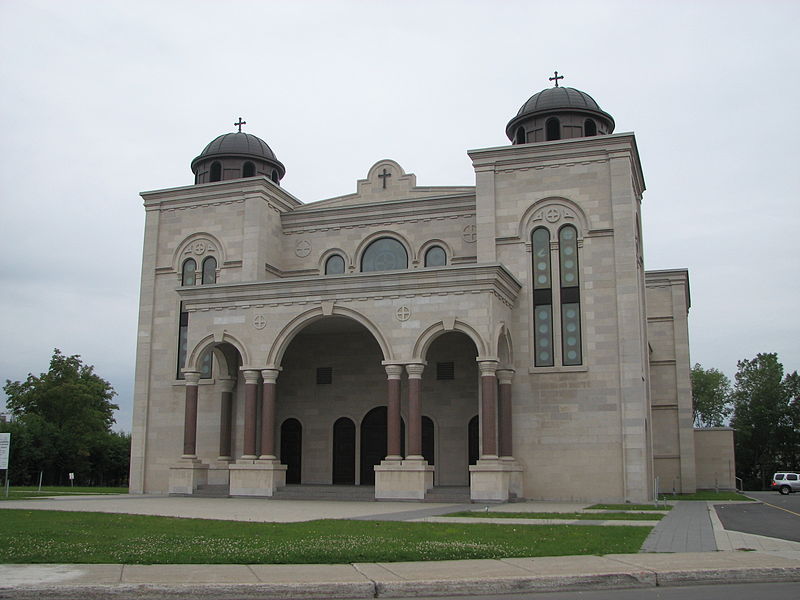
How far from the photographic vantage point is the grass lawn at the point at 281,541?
1203 centimetres

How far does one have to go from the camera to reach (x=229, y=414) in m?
33.3

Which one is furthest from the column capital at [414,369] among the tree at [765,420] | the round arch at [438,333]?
the tree at [765,420]

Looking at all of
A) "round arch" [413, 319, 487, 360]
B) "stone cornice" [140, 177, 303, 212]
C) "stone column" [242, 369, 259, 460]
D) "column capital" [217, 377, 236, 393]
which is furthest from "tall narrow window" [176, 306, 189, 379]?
"round arch" [413, 319, 487, 360]

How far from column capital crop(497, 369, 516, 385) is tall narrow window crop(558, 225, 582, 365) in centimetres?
207

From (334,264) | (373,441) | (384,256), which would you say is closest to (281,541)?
(373,441)

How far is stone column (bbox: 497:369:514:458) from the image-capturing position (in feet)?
95.3

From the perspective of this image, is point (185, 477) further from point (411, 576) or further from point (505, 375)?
point (411, 576)

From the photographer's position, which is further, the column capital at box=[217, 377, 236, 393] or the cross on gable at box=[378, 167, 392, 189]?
the cross on gable at box=[378, 167, 392, 189]

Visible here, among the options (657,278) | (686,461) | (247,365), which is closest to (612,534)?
(247,365)

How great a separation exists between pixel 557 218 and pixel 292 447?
45.6ft

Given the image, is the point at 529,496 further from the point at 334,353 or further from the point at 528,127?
the point at 528,127

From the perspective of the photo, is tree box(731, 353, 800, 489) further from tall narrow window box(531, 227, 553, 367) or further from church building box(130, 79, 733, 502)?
tall narrow window box(531, 227, 553, 367)

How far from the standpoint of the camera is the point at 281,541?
1377 centimetres

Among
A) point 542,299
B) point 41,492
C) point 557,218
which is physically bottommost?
point 41,492
